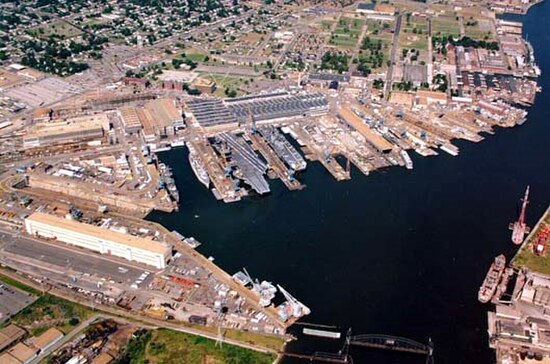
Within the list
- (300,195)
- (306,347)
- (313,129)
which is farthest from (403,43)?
(306,347)

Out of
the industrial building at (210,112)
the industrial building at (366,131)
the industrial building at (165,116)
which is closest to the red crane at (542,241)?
the industrial building at (366,131)

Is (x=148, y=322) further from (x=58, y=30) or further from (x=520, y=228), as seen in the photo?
(x=58, y=30)

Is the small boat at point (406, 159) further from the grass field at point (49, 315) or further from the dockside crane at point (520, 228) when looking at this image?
the grass field at point (49, 315)

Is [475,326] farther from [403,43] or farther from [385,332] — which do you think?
Answer: [403,43]

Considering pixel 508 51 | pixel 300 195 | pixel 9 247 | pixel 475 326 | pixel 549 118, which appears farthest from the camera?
pixel 508 51

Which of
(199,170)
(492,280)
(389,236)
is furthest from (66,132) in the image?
(492,280)

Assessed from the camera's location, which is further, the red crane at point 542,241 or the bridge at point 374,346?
the red crane at point 542,241
